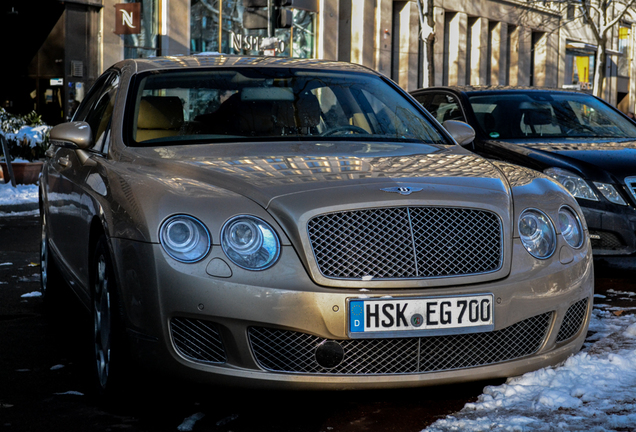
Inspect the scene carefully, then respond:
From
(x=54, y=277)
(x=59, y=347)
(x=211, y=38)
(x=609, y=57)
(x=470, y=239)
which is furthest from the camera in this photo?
(x=609, y=57)

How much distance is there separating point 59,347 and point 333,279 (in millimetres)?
2058

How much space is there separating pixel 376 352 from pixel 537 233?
0.86m

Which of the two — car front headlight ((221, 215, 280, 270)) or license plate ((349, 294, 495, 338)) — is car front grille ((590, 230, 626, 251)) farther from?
car front headlight ((221, 215, 280, 270))

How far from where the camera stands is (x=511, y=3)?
39.7m

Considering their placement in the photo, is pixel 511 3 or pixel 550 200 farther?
A: pixel 511 3

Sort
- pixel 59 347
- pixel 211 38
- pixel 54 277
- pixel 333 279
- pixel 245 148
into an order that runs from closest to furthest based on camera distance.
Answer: pixel 333 279
pixel 245 148
pixel 59 347
pixel 54 277
pixel 211 38

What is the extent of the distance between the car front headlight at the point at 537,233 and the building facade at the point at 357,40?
33.3ft

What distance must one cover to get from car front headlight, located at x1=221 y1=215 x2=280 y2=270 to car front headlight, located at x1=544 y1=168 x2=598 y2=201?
3.91 meters

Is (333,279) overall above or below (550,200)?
below

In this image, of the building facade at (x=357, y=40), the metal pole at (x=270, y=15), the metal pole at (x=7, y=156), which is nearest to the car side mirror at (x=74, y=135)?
the metal pole at (x=7, y=156)

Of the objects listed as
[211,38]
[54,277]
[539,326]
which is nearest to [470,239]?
[539,326]

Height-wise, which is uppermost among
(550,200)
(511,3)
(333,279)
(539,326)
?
(511,3)

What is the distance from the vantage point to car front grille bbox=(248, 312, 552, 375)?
3.28m

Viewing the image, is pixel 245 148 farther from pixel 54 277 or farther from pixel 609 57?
pixel 609 57
